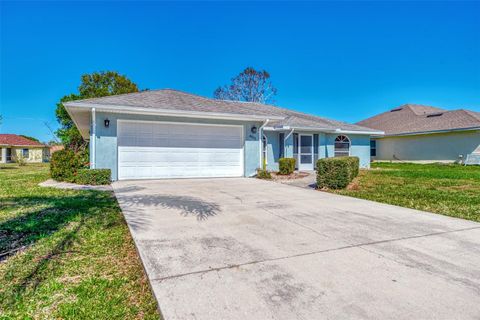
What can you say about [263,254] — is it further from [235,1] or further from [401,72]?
[401,72]

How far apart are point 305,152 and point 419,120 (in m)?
14.7

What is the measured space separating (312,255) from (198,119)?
9.22 metres

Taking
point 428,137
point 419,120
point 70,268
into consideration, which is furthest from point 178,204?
point 419,120

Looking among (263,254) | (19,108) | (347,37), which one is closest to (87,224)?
(263,254)

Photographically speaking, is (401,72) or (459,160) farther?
(401,72)

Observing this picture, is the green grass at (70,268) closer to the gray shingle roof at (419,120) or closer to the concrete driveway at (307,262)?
the concrete driveway at (307,262)

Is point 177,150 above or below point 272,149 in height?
below

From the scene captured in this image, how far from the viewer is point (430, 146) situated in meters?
21.5

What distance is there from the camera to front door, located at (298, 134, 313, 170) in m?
15.5

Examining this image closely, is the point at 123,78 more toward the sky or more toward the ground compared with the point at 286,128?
more toward the sky

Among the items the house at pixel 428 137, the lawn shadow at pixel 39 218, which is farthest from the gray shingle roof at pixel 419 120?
the lawn shadow at pixel 39 218

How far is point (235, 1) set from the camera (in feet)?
49.0

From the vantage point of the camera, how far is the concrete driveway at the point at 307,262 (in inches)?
86.9

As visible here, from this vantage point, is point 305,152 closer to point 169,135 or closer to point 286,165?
point 286,165
